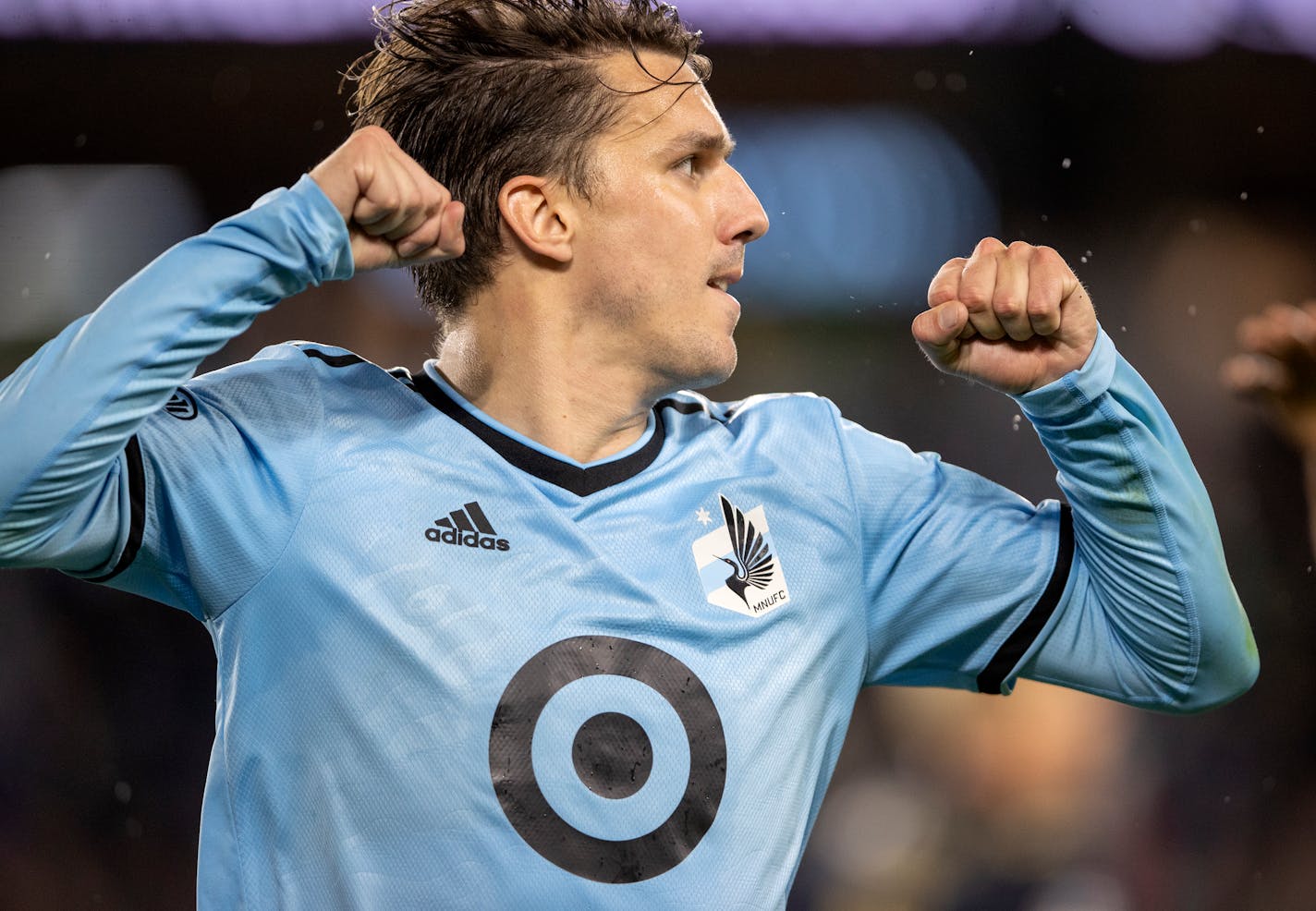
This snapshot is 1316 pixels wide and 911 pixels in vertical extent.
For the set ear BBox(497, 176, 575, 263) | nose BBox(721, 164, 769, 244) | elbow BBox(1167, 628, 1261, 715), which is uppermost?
nose BBox(721, 164, 769, 244)

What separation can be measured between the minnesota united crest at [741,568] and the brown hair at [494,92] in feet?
1.61

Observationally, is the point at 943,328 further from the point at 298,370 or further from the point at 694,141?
the point at 298,370

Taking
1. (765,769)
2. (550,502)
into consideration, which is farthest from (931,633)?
(550,502)

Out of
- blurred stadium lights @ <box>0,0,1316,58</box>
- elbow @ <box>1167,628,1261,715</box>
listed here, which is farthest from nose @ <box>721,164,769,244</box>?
blurred stadium lights @ <box>0,0,1316,58</box>

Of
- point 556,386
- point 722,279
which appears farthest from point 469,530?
point 722,279

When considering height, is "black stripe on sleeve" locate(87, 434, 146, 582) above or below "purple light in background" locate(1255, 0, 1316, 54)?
below

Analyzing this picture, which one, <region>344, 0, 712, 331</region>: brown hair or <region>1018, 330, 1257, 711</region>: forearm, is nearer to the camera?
<region>1018, 330, 1257, 711</region>: forearm

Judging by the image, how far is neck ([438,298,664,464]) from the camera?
1677 millimetres

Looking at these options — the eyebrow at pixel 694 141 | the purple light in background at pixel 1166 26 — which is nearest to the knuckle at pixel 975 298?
the eyebrow at pixel 694 141

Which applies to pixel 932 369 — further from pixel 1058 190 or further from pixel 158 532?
pixel 158 532

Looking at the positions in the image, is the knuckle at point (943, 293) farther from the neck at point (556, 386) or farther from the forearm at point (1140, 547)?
the neck at point (556, 386)

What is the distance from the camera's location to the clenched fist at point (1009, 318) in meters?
1.48

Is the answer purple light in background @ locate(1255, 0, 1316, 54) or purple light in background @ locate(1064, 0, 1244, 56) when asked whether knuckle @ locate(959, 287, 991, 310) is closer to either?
purple light in background @ locate(1064, 0, 1244, 56)

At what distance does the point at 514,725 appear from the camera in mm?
1452
